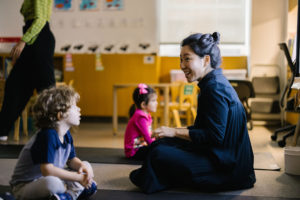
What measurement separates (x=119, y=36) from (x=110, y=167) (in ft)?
11.9

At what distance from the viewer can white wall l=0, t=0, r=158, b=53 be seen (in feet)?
19.7

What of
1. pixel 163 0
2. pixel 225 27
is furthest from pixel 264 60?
pixel 163 0

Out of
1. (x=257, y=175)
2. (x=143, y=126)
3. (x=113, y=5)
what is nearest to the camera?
(x=257, y=175)

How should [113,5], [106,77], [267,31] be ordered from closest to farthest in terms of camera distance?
[267,31] < [106,77] < [113,5]

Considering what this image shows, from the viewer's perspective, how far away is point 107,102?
5.82 meters

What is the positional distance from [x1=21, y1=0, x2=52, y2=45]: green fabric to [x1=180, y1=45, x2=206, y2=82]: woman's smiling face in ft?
4.95

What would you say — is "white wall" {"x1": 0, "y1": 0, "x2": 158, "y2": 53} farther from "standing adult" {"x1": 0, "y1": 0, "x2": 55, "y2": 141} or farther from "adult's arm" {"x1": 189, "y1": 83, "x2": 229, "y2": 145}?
"adult's arm" {"x1": 189, "y1": 83, "x2": 229, "y2": 145}

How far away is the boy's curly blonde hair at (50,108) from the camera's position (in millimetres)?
1741

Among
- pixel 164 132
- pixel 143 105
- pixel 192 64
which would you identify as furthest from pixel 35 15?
pixel 164 132

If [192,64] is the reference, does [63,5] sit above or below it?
above

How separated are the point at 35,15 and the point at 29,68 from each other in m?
0.45

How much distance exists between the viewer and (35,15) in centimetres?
318

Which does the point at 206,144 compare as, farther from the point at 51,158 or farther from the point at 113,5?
the point at 113,5

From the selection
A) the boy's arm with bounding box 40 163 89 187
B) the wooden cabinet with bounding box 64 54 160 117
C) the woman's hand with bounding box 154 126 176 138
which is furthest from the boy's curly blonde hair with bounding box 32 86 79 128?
the wooden cabinet with bounding box 64 54 160 117
